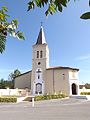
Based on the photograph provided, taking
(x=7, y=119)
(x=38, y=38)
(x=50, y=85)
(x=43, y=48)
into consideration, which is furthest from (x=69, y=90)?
(x=7, y=119)

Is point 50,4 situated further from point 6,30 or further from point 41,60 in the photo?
point 41,60

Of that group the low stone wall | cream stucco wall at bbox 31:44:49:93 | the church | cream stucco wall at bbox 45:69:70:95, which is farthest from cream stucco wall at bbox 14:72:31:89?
cream stucco wall at bbox 45:69:70:95

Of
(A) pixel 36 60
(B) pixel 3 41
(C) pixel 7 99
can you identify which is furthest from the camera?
(A) pixel 36 60

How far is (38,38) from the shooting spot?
186ft

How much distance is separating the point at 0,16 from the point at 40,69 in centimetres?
5055

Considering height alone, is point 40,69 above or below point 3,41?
above

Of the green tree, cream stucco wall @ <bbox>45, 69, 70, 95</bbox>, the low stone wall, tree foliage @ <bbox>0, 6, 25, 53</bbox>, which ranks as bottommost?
the low stone wall

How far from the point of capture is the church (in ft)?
164

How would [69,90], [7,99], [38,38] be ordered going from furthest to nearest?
[38,38], [69,90], [7,99]

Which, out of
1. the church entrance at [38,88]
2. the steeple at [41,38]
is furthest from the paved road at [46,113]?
the steeple at [41,38]

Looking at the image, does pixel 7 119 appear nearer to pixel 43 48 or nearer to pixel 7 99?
pixel 7 99

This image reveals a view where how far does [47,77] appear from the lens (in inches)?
2028

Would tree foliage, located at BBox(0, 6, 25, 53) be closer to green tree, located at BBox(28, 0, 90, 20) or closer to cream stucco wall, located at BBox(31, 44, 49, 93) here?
green tree, located at BBox(28, 0, 90, 20)

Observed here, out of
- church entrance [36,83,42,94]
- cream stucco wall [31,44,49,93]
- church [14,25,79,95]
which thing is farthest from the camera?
cream stucco wall [31,44,49,93]
